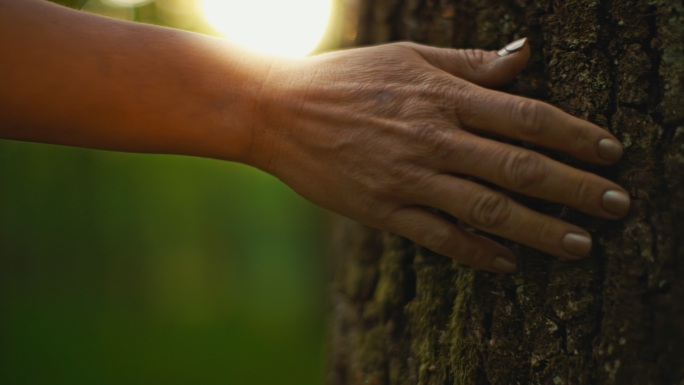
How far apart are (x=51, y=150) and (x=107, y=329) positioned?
3816 millimetres

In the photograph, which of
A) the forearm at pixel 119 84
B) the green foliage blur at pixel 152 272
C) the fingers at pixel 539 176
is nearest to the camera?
the fingers at pixel 539 176

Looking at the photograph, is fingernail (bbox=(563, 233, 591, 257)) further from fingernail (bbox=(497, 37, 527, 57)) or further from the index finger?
fingernail (bbox=(497, 37, 527, 57))

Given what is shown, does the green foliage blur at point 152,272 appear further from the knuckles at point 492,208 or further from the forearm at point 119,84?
the knuckles at point 492,208

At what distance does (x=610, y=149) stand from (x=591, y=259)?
0.82 feet

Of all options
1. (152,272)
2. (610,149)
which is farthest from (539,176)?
(152,272)

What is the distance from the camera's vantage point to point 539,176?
1.21 meters

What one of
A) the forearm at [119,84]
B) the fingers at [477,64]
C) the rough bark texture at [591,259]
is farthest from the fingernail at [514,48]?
the forearm at [119,84]

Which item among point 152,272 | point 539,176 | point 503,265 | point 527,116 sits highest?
point 527,116

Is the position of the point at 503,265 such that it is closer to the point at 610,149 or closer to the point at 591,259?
the point at 591,259

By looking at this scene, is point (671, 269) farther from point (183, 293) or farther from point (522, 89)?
point (183, 293)

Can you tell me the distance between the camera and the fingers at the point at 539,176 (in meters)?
1.21

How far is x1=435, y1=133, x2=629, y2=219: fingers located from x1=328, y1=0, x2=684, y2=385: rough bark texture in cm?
8

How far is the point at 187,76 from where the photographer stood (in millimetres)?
1396

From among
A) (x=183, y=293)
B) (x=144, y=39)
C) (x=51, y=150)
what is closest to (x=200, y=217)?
(x=183, y=293)
